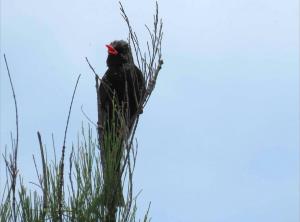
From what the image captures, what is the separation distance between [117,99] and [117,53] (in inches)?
55.4

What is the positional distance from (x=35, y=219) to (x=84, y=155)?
33 centimetres

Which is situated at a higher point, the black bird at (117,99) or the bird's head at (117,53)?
the bird's head at (117,53)

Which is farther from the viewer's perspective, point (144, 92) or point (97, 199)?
point (144, 92)

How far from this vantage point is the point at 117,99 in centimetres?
389

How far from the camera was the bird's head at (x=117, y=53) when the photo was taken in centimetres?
529

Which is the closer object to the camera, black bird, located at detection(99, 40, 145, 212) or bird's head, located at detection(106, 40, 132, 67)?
black bird, located at detection(99, 40, 145, 212)

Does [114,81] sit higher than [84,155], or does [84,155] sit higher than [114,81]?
[114,81]

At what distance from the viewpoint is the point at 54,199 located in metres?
2.96

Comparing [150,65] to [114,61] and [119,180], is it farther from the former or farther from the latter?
[114,61]

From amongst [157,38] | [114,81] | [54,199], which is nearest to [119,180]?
[54,199]

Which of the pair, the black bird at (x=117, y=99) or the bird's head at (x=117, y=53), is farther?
the bird's head at (x=117, y=53)

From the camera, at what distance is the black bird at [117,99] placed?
120 inches

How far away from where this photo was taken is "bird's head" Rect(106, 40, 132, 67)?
5.29 meters

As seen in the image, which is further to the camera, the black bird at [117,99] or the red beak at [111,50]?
the red beak at [111,50]
